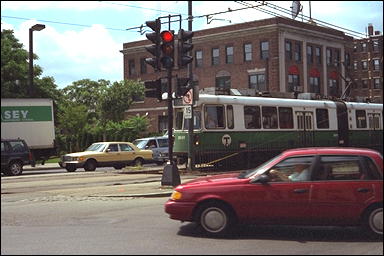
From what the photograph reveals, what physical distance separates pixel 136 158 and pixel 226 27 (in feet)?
106

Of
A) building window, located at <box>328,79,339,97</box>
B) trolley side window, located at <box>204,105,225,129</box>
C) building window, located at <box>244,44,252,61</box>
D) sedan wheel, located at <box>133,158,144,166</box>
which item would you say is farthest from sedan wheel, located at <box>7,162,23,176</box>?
building window, located at <box>328,79,339,97</box>

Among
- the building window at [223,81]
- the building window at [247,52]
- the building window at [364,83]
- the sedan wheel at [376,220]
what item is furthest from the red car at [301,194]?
the building window at [364,83]

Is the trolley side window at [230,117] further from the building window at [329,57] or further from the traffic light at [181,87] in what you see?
the building window at [329,57]

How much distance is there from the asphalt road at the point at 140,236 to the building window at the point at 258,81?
43.8 metres

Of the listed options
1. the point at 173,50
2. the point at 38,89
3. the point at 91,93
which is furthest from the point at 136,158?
the point at 91,93

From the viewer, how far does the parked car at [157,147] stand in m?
29.7

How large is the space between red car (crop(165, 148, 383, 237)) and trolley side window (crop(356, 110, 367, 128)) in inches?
831

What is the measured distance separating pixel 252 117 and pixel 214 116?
6.41 feet

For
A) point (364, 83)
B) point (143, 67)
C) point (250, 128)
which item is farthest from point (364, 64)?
point (250, 128)

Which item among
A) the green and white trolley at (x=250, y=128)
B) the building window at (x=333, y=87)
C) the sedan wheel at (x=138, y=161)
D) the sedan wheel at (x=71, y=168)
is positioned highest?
the building window at (x=333, y=87)

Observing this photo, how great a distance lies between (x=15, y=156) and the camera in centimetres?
2347

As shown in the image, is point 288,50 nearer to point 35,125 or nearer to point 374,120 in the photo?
point 374,120

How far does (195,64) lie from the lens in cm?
5806

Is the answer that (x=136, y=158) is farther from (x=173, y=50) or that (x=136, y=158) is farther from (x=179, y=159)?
(x=173, y=50)
